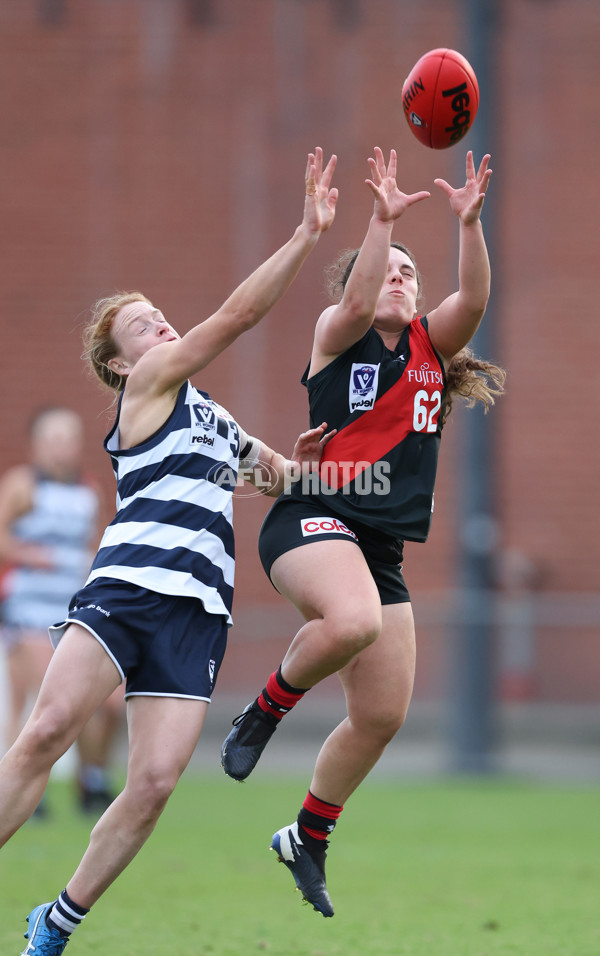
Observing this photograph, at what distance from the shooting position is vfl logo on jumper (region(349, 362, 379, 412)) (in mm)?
4484

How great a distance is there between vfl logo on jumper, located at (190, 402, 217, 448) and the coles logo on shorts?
459 millimetres

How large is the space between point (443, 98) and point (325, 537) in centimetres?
170

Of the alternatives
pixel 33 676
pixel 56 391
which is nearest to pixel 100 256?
pixel 56 391

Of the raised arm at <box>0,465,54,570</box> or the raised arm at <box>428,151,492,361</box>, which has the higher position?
the raised arm at <box>428,151,492,361</box>

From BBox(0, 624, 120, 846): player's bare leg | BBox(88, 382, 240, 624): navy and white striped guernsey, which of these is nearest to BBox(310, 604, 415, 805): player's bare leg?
BBox(88, 382, 240, 624): navy and white striped guernsey

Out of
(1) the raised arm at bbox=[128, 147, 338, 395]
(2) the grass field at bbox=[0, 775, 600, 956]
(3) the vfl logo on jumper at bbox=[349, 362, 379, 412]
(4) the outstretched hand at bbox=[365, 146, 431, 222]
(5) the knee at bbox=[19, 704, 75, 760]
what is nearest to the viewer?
(5) the knee at bbox=[19, 704, 75, 760]

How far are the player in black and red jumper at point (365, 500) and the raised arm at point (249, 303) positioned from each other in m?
0.24

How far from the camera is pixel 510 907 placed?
5.64 meters

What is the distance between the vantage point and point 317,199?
4.17 meters

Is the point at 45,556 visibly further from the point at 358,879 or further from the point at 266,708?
the point at 266,708

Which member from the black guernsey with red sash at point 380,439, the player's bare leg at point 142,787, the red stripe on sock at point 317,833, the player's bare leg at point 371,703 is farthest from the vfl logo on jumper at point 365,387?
the red stripe on sock at point 317,833

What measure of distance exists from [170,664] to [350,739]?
34.5 inches

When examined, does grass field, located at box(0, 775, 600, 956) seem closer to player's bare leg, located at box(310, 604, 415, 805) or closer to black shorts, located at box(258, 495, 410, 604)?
player's bare leg, located at box(310, 604, 415, 805)

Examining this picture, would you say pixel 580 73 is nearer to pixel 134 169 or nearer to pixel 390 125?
pixel 390 125
